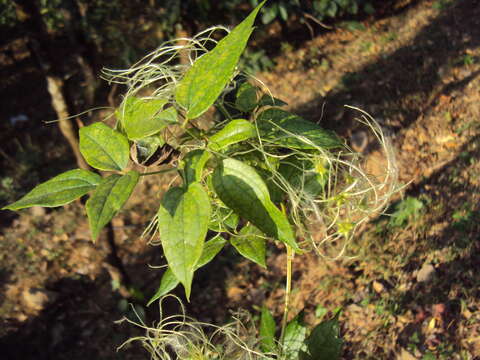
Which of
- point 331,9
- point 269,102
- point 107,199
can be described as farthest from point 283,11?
point 107,199

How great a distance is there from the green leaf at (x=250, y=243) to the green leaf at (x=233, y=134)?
23 cm

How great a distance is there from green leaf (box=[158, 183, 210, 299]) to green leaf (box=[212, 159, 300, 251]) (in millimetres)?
45

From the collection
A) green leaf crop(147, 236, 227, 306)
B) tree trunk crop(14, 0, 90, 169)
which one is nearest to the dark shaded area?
tree trunk crop(14, 0, 90, 169)

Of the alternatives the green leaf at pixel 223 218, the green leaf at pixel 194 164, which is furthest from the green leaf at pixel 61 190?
the green leaf at pixel 223 218

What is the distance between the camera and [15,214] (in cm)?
346

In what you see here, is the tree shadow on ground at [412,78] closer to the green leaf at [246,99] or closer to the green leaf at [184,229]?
the green leaf at [246,99]

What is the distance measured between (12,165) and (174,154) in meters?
3.35

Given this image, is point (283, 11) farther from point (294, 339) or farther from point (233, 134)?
point (233, 134)

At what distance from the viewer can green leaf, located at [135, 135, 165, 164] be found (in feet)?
2.59

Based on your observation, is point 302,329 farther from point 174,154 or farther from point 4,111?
point 4,111

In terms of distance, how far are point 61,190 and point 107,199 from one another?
120 millimetres

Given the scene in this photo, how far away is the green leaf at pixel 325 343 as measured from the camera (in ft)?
3.48

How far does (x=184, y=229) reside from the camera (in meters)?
0.64

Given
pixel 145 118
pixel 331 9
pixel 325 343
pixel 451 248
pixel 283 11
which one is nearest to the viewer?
pixel 145 118
